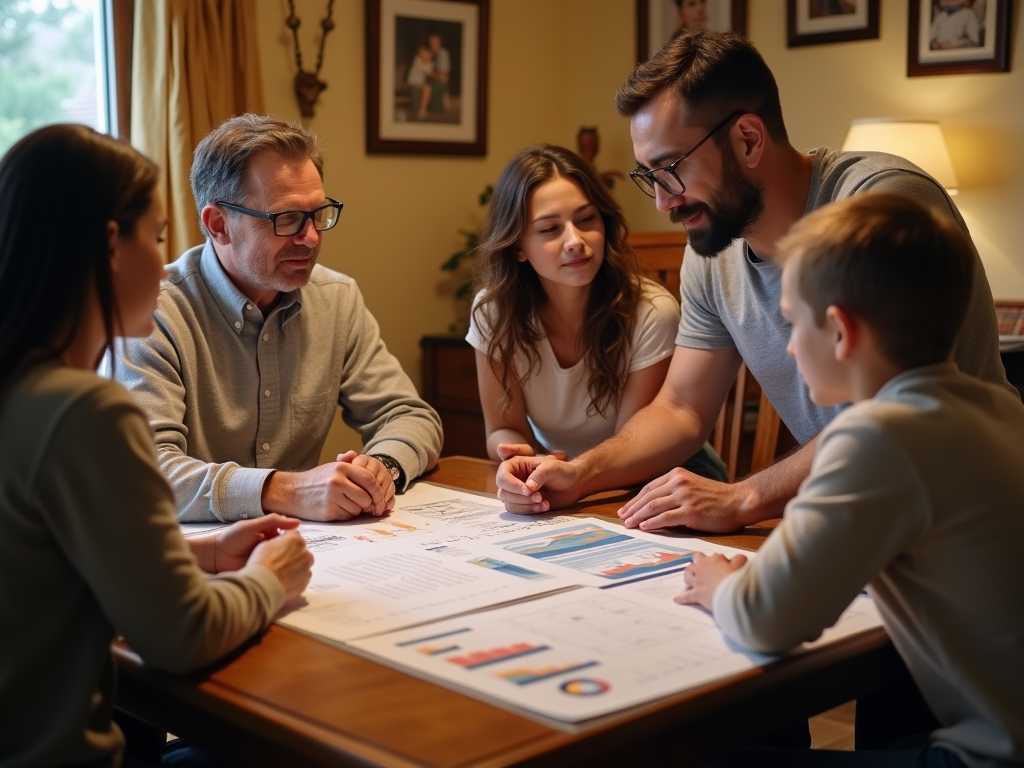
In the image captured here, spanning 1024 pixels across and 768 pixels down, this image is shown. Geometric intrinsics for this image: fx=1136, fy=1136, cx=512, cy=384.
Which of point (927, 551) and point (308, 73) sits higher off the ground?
point (308, 73)

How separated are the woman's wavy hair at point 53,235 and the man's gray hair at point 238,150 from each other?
3.18 ft

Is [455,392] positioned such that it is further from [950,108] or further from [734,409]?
[950,108]

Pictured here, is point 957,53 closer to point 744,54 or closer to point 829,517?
point 744,54

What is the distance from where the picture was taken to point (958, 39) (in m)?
3.88

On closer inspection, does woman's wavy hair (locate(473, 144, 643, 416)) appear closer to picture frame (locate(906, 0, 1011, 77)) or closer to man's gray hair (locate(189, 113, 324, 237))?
man's gray hair (locate(189, 113, 324, 237))

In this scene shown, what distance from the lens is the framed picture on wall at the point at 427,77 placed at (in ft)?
14.5

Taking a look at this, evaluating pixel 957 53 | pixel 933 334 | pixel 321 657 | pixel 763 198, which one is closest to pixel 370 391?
pixel 763 198

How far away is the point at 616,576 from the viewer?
1423 millimetres

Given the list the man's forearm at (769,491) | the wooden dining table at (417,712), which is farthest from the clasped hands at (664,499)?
the wooden dining table at (417,712)

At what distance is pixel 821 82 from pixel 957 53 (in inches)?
21.1

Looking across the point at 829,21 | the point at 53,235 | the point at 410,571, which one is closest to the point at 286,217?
the point at 410,571

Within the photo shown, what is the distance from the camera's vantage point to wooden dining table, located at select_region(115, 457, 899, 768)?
3.11ft

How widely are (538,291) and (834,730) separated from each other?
4.26ft

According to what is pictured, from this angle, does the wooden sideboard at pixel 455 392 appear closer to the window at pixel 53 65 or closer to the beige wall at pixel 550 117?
the beige wall at pixel 550 117
